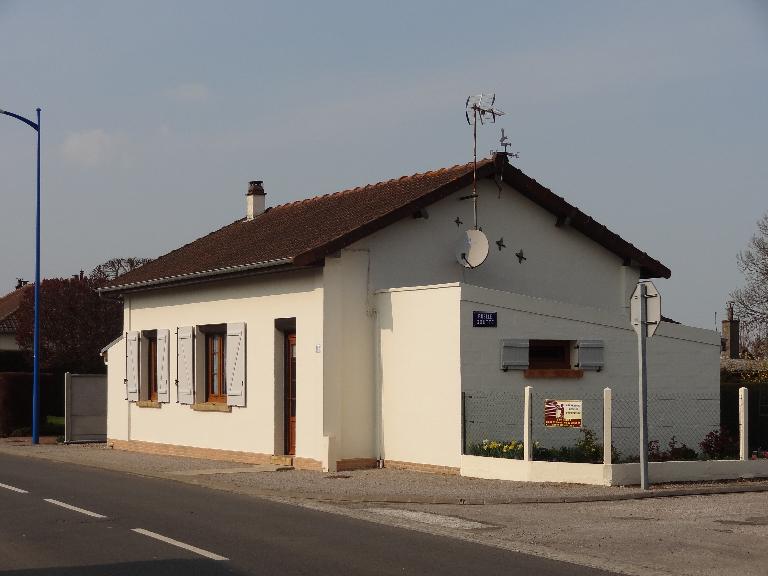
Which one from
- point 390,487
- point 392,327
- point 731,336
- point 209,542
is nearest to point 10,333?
point 731,336

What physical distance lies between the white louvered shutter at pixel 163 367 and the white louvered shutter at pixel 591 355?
1004cm

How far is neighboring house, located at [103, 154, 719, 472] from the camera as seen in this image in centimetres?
1892

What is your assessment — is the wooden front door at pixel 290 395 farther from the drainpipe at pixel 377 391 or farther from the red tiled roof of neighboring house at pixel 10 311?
the red tiled roof of neighboring house at pixel 10 311

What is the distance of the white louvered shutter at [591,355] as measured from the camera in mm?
19094

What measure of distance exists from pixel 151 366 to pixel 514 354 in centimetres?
1112

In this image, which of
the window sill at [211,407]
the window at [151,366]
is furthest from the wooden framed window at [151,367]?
the window sill at [211,407]

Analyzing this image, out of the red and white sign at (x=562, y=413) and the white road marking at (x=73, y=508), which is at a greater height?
the red and white sign at (x=562, y=413)

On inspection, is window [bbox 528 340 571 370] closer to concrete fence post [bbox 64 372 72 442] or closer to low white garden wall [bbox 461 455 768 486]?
low white garden wall [bbox 461 455 768 486]

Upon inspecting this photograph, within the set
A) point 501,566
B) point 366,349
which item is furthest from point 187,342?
point 501,566

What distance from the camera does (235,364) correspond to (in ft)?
73.7

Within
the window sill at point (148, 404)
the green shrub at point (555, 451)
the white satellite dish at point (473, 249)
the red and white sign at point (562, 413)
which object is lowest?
the green shrub at point (555, 451)

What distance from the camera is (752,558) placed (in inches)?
411

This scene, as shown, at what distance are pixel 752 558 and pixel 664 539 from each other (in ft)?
3.99

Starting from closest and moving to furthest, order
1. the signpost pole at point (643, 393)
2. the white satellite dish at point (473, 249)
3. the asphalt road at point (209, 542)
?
the asphalt road at point (209, 542) → the signpost pole at point (643, 393) → the white satellite dish at point (473, 249)
